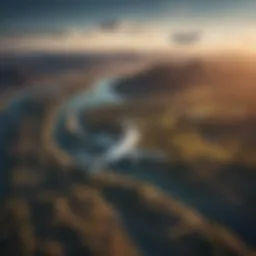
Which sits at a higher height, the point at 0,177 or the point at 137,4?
the point at 137,4

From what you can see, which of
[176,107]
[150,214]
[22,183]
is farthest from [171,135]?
[22,183]

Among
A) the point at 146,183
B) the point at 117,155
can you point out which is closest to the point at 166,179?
the point at 146,183

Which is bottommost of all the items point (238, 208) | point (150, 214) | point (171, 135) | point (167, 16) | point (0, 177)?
point (0, 177)

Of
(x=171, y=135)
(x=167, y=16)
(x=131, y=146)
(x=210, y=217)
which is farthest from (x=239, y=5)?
(x=210, y=217)

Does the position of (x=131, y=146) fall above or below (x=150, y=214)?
above

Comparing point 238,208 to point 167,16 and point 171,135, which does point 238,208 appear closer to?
point 171,135

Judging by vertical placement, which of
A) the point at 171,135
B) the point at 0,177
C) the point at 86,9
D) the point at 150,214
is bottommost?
the point at 0,177

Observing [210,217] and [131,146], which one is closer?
[210,217]

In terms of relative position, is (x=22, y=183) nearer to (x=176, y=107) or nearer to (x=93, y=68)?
(x=93, y=68)

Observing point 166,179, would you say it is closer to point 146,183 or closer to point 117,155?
point 146,183
